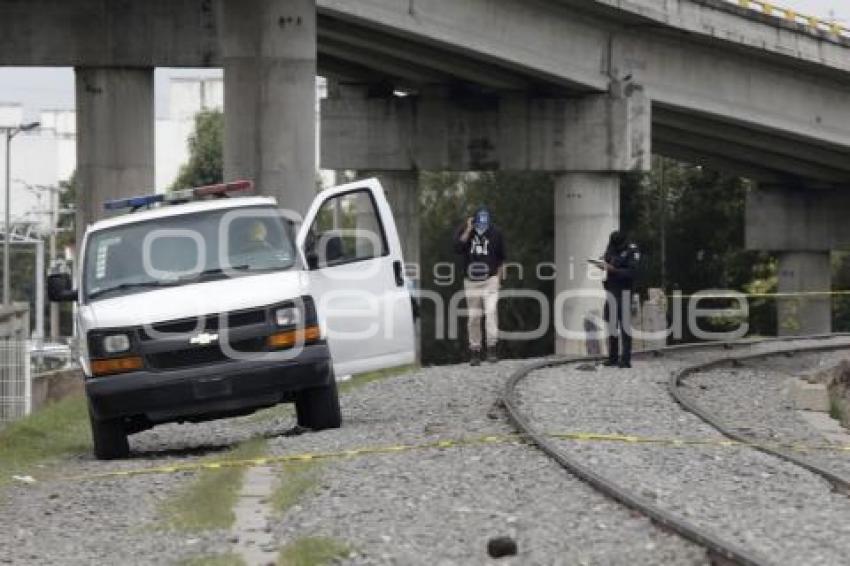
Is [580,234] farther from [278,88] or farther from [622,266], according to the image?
[622,266]

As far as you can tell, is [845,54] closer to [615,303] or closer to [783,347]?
[783,347]

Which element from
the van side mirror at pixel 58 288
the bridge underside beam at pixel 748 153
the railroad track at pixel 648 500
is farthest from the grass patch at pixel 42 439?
the bridge underside beam at pixel 748 153

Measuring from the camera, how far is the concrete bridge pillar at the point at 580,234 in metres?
49.7

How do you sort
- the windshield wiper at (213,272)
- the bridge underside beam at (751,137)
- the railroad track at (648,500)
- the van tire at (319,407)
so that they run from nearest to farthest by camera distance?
1. the railroad track at (648,500)
2. the windshield wiper at (213,272)
3. the van tire at (319,407)
4. the bridge underside beam at (751,137)

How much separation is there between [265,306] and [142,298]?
964 millimetres

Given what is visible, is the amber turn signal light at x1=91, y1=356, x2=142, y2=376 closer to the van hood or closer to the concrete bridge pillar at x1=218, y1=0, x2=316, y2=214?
the van hood

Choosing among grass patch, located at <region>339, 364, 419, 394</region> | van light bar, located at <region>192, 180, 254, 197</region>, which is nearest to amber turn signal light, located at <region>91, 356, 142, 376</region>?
van light bar, located at <region>192, 180, 254, 197</region>

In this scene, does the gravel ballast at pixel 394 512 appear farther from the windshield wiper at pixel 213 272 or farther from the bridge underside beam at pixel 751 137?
the bridge underside beam at pixel 751 137

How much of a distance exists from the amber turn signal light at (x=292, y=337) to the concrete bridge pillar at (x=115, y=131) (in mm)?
27806

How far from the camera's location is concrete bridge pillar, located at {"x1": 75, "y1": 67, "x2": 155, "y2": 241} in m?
44.0

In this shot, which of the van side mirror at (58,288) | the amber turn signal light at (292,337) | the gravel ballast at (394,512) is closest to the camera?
the gravel ballast at (394,512)

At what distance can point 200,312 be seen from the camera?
640 inches

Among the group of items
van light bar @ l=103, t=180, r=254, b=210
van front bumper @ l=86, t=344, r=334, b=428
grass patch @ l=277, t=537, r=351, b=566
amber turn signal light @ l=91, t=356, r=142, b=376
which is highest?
van light bar @ l=103, t=180, r=254, b=210

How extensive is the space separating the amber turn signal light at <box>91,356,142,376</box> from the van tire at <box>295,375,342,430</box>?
1.65m
